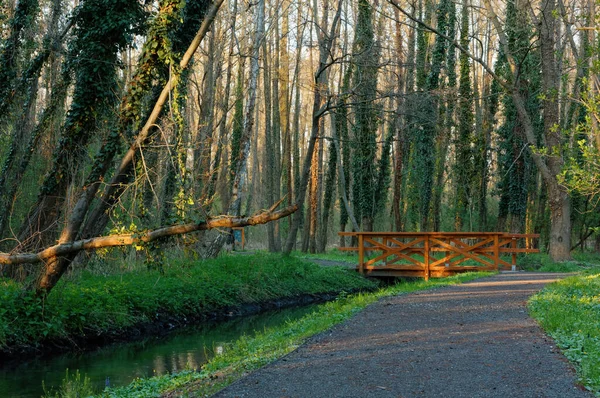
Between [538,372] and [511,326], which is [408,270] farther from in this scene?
[538,372]

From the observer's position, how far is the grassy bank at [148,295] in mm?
13180

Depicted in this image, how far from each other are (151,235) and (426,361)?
194 inches

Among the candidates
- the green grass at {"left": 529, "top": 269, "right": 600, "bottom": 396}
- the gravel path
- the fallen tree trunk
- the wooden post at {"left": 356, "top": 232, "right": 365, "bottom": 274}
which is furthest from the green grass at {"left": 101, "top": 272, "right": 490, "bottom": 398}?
the wooden post at {"left": 356, "top": 232, "right": 365, "bottom": 274}

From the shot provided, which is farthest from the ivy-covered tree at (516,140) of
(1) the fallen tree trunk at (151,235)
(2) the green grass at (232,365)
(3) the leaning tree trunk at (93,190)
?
(1) the fallen tree trunk at (151,235)

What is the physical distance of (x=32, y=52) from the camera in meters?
18.8

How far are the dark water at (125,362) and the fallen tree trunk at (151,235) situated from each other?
193 centimetres

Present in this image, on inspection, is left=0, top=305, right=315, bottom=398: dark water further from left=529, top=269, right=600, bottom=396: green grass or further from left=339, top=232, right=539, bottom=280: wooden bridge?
left=339, top=232, right=539, bottom=280: wooden bridge

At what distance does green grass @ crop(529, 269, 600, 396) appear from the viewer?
7.01 metres

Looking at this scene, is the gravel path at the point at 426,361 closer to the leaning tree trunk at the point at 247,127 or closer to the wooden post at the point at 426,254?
the wooden post at the point at 426,254

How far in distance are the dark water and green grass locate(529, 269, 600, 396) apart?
5655 millimetres

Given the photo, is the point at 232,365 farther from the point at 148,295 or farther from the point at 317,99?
the point at 317,99

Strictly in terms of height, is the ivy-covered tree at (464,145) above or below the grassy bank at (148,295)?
above

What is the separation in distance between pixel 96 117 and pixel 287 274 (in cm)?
995

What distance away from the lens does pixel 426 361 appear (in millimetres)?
7805
